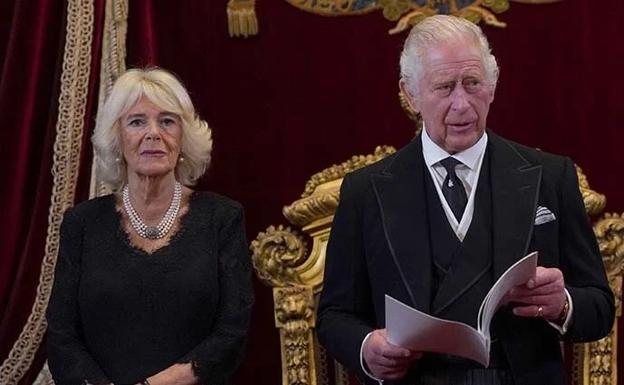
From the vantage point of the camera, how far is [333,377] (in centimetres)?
341

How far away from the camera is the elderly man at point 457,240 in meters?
2.28

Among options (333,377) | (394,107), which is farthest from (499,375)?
(394,107)

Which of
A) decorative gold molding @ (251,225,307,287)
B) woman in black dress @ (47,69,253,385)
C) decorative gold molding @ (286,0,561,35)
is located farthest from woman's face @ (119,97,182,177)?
decorative gold molding @ (286,0,561,35)

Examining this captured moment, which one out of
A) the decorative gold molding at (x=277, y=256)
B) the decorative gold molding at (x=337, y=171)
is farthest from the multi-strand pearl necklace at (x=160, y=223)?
the decorative gold molding at (x=337, y=171)

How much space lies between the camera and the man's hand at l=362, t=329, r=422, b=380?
2.21m

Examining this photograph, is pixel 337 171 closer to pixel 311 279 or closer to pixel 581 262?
pixel 311 279

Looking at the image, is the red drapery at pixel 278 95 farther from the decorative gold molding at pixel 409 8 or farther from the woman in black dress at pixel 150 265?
the woman in black dress at pixel 150 265

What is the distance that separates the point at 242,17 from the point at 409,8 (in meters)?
0.46

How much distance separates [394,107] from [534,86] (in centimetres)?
38

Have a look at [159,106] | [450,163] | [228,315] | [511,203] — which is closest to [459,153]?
[450,163]

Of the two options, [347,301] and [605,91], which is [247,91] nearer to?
A: [605,91]

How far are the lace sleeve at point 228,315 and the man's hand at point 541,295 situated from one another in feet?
2.74

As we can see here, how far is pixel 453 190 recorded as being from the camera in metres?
2.39

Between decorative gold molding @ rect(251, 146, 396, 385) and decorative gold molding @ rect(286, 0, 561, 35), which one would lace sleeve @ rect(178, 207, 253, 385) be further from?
decorative gold molding @ rect(286, 0, 561, 35)
